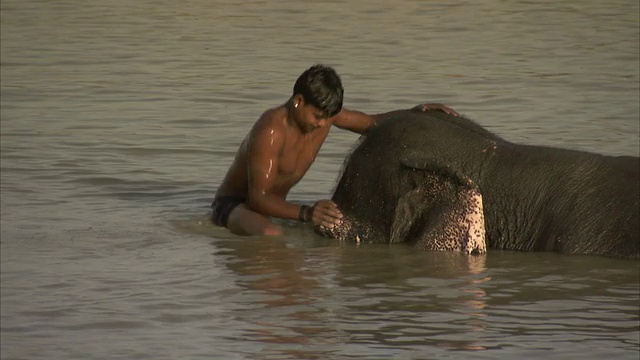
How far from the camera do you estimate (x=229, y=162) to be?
1213 centimetres

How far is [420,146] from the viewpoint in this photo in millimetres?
8977

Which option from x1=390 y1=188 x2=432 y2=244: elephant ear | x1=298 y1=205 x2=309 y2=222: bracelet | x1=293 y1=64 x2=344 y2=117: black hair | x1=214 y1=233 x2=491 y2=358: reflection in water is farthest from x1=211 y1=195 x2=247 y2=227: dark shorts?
x1=390 y1=188 x2=432 y2=244: elephant ear

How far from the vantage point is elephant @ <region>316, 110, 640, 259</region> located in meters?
8.72

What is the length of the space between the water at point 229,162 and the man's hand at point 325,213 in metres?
0.17

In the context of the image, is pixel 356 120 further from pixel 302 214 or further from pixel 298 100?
pixel 302 214

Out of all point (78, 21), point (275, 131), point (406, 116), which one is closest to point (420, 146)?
point (406, 116)

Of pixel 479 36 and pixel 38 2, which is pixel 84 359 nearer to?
pixel 479 36

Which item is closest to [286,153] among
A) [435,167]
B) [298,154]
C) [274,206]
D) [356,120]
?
[298,154]

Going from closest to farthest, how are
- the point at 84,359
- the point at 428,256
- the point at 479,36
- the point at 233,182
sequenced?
the point at 84,359
the point at 428,256
the point at 233,182
the point at 479,36

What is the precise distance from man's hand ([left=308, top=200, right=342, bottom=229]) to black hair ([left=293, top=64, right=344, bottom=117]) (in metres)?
0.52

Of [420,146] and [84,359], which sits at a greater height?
[420,146]

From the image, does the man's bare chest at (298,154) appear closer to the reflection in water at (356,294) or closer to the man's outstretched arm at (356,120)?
the man's outstretched arm at (356,120)

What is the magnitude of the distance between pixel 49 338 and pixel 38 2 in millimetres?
15506

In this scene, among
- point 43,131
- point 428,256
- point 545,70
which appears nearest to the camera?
point 428,256
